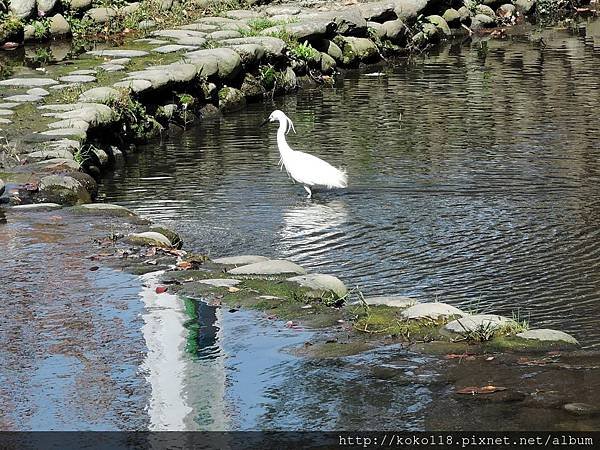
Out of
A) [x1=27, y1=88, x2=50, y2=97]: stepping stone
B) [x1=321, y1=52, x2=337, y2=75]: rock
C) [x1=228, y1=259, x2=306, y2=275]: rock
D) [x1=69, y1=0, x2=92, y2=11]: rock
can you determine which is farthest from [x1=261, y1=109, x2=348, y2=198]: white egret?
[x1=69, y1=0, x2=92, y2=11]: rock

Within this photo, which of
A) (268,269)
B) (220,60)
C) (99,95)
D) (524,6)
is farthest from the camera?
(524,6)

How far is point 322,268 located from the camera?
785cm

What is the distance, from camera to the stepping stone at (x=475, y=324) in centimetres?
565

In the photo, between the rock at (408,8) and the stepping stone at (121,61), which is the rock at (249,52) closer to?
the stepping stone at (121,61)

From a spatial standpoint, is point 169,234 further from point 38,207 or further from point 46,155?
point 46,155

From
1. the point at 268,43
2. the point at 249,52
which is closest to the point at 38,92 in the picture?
the point at 249,52

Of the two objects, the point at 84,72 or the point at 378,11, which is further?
the point at 378,11

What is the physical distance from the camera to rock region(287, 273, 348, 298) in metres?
6.50

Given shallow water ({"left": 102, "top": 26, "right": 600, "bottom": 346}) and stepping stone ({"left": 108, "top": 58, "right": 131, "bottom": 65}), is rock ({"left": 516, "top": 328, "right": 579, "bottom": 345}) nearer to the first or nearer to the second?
shallow water ({"left": 102, "top": 26, "right": 600, "bottom": 346})

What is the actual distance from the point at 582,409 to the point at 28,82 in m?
9.39

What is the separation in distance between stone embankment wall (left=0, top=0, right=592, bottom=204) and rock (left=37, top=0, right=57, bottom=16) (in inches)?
→ 1.7

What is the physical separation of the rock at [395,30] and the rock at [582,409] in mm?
13710

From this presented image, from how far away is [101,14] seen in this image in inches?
650

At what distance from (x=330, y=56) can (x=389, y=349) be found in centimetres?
1116
